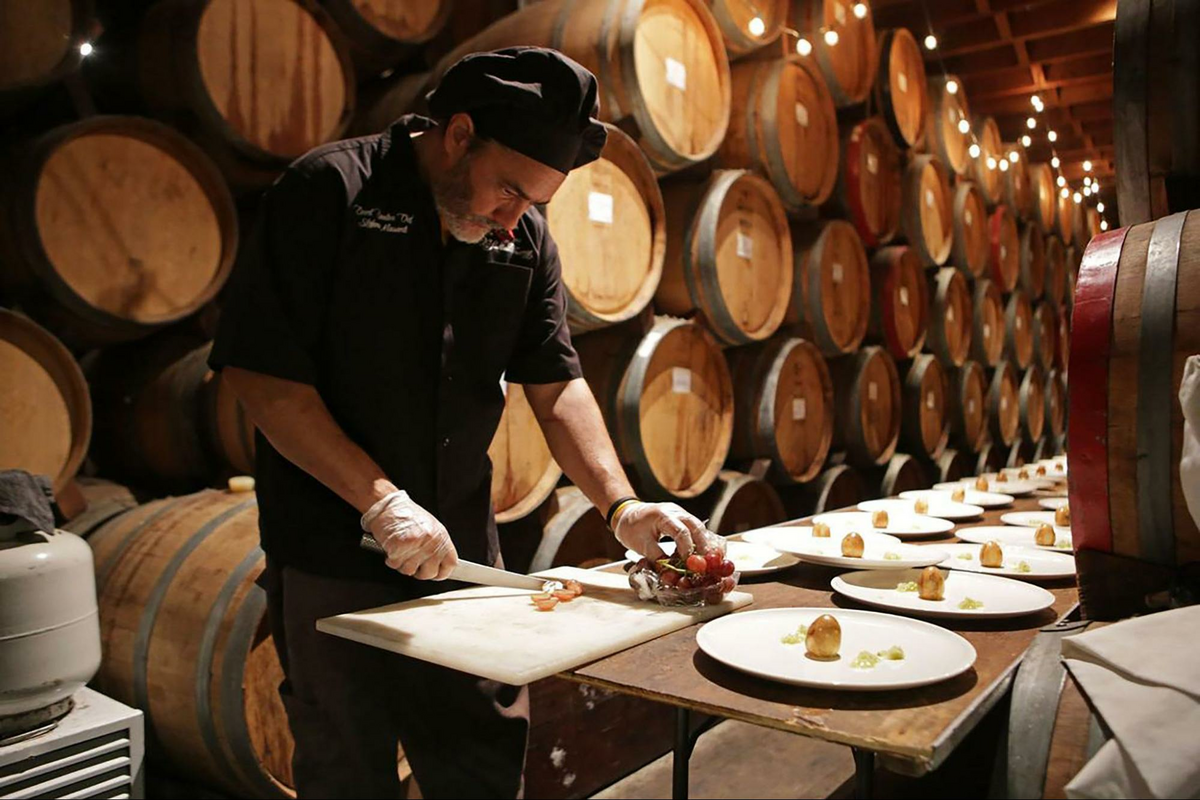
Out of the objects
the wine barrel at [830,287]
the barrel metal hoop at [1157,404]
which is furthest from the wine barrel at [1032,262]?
the barrel metal hoop at [1157,404]

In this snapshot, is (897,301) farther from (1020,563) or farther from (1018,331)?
(1020,563)

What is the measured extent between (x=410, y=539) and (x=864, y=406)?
429 cm

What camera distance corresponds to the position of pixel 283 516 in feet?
6.14

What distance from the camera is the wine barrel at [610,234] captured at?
10.4ft

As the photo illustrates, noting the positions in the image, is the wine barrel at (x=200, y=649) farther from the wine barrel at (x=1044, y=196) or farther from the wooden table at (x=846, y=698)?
the wine barrel at (x=1044, y=196)

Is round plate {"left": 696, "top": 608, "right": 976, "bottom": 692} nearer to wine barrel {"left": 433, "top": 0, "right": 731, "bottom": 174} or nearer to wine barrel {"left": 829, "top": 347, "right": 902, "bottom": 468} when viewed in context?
wine barrel {"left": 433, "top": 0, "right": 731, "bottom": 174}

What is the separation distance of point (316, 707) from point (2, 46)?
2.00 metres

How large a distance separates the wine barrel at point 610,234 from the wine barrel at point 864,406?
226cm

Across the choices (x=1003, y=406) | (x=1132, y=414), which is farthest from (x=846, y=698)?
(x=1003, y=406)

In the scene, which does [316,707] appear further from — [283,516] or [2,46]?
[2,46]

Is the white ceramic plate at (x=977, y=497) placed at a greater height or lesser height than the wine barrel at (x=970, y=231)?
lesser

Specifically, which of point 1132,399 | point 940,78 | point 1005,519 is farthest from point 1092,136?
point 1132,399

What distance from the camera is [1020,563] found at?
2084 millimetres

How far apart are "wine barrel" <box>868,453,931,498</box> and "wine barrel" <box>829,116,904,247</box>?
1481 millimetres
